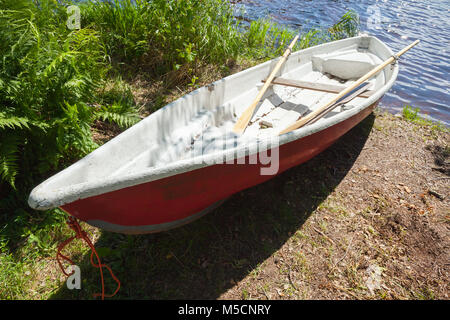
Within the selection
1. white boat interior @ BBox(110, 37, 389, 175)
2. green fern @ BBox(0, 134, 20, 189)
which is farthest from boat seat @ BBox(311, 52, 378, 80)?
green fern @ BBox(0, 134, 20, 189)

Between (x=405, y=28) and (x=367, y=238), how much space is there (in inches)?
373

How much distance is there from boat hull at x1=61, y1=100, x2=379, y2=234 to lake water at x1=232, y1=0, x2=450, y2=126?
458cm

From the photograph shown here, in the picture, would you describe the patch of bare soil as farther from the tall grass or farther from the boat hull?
the tall grass

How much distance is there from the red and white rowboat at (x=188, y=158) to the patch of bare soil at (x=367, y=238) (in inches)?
24.1

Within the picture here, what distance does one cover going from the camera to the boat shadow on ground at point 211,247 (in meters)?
2.14

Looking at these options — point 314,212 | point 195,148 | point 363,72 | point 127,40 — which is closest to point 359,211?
point 314,212

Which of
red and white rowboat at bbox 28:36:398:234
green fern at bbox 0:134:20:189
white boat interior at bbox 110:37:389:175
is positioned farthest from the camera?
white boat interior at bbox 110:37:389:175

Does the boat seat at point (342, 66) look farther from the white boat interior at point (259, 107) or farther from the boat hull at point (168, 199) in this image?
the boat hull at point (168, 199)

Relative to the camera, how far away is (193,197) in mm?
1976

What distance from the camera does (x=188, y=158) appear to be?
243 centimetres

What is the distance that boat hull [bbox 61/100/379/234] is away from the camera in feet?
5.49

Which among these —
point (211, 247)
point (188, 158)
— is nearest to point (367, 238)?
point (211, 247)

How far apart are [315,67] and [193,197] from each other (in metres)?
3.74

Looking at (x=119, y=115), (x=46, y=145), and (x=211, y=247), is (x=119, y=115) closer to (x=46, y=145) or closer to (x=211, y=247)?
(x=46, y=145)
